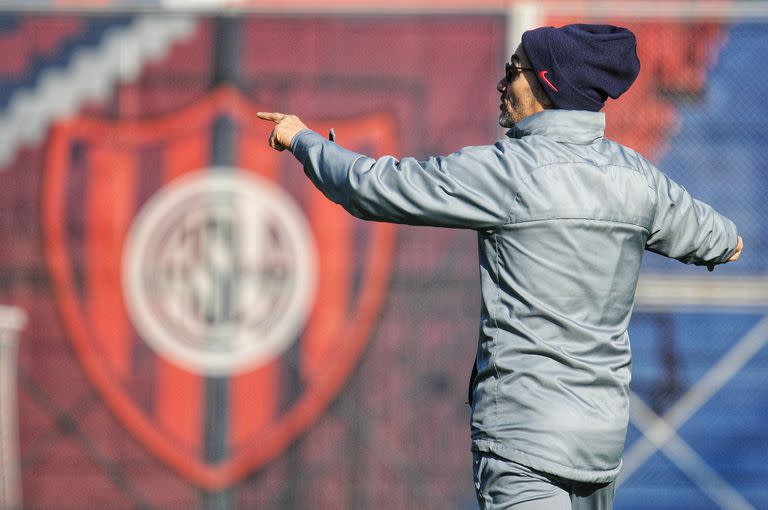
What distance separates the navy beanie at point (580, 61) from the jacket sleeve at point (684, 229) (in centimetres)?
21

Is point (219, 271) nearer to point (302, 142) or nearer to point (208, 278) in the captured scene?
point (208, 278)

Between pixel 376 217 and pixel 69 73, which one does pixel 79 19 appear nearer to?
pixel 69 73

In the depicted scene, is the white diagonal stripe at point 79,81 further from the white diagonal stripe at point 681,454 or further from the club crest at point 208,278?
the white diagonal stripe at point 681,454

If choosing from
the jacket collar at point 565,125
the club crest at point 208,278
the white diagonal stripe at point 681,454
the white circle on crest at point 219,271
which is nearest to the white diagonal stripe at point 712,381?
the white diagonal stripe at point 681,454

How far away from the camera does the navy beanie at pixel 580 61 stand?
198cm

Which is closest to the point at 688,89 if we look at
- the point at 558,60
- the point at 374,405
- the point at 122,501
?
the point at 374,405

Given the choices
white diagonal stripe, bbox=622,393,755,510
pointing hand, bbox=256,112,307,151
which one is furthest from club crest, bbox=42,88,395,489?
pointing hand, bbox=256,112,307,151

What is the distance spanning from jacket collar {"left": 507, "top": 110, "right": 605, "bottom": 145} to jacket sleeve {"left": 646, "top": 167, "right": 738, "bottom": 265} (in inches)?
6.5

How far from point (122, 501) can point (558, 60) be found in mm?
3251

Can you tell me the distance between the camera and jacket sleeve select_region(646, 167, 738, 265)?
2.07 m

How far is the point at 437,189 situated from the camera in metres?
1.93

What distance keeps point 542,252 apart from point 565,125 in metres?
0.25

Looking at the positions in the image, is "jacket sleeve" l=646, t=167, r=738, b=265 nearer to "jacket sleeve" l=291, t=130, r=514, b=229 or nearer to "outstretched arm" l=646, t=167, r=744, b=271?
"outstretched arm" l=646, t=167, r=744, b=271

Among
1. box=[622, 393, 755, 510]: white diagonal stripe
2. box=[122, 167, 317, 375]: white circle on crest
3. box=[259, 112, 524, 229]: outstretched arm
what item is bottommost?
box=[622, 393, 755, 510]: white diagonal stripe
